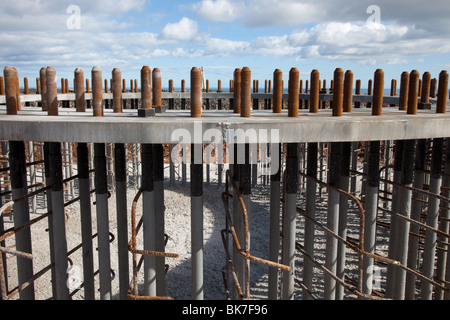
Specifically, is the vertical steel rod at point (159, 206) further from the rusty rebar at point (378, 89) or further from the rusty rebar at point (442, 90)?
the rusty rebar at point (442, 90)

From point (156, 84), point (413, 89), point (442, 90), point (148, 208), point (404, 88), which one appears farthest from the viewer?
point (404, 88)

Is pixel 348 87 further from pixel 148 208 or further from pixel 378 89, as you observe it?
pixel 148 208

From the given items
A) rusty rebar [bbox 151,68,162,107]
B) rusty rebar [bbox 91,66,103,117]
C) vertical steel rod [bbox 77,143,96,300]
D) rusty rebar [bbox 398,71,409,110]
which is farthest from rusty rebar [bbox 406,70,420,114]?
vertical steel rod [bbox 77,143,96,300]

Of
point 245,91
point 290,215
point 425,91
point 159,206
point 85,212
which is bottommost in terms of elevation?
point 85,212

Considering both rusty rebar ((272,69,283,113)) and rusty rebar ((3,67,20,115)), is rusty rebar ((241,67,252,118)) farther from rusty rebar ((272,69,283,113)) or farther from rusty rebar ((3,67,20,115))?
rusty rebar ((3,67,20,115))

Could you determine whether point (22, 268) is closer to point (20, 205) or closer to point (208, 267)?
point (20, 205)

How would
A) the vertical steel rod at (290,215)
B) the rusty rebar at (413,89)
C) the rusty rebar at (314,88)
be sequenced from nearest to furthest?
the rusty rebar at (314,88)
the vertical steel rod at (290,215)
the rusty rebar at (413,89)

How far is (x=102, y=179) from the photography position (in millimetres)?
7055

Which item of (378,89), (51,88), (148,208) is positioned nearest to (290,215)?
(148,208)

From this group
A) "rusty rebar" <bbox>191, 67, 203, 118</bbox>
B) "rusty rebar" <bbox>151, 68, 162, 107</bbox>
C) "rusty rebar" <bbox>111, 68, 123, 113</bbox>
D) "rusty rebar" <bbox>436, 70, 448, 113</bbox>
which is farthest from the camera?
"rusty rebar" <bbox>436, 70, 448, 113</bbox>

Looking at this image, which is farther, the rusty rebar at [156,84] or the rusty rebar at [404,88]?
the rusty rebar at [404,88]

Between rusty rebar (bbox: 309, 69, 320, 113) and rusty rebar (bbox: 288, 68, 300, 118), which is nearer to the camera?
rusty rebar (bbox: 288, 68, 300, 118)

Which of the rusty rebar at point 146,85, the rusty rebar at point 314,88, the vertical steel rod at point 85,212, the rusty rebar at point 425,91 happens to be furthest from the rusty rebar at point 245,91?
the rusty rebar at point 425,91
